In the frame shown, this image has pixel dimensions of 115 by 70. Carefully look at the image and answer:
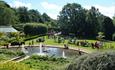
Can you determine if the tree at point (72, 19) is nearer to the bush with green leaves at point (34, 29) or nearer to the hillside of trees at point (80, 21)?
the hillside of trees at point (80, 21)

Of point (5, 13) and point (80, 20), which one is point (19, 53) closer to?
point (80, 20)

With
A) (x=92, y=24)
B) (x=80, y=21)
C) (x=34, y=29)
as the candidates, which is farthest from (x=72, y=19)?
(x=34, y=29)

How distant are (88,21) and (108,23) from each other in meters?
5.18

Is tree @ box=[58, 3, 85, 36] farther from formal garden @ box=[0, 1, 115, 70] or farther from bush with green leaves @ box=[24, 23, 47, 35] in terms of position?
bush with green leaves @ box=[24, 23, 47, 35]

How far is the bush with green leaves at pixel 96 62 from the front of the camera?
7078 millimetres

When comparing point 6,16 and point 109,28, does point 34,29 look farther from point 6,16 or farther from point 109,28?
point 6,16

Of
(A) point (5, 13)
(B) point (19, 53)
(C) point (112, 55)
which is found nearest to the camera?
(C) point (112, 55)

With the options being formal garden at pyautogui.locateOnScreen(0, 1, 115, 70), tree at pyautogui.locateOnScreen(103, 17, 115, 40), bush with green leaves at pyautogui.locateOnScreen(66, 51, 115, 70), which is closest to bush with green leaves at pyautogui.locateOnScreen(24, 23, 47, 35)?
formal garden at pyautogui.locateOnScreen(0, 1, 115, 70)

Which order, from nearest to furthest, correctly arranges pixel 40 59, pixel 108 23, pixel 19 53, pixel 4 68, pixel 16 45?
pixel 4 68
pixel 40 59
pixel 19 53
pixel 16 45
pixel 108 23

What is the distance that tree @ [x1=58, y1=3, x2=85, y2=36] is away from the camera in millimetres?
65044

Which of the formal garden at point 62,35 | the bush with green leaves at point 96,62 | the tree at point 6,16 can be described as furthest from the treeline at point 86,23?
the bush with green leaves at point 96,62

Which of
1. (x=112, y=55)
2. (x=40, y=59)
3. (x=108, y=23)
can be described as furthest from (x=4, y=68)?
(x=108, y=23)

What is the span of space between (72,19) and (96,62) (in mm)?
61584

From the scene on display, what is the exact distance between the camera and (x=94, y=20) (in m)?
62.0
